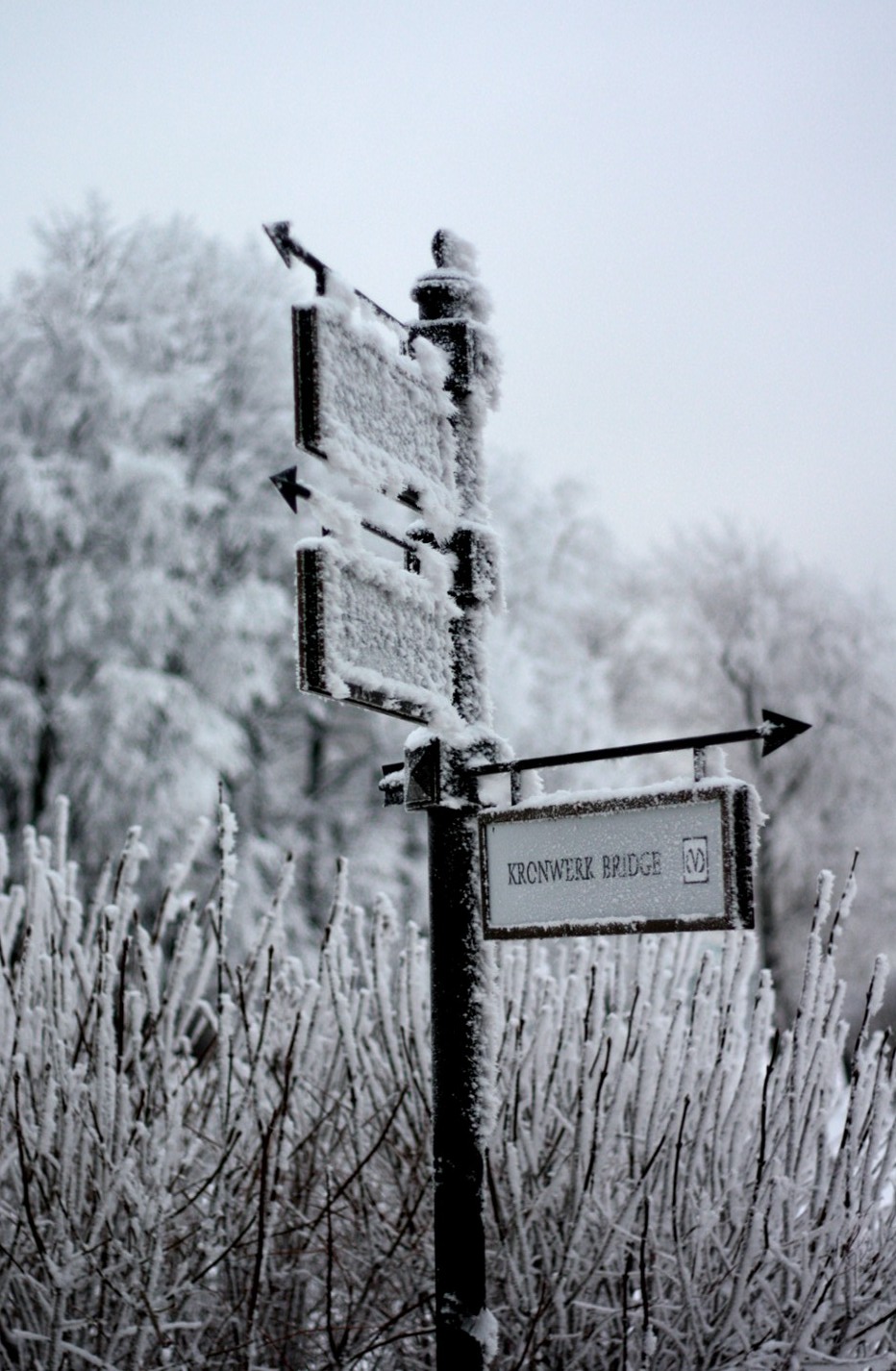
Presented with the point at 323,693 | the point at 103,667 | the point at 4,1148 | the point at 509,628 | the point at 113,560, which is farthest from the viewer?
the point at 509,628

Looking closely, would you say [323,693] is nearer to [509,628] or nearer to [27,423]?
[27,423]

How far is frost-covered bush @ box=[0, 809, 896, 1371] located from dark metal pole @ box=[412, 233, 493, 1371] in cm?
12

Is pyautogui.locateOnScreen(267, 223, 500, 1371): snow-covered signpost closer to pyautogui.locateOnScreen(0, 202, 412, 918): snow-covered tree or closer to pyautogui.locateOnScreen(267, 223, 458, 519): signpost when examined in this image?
pyautogui.locateOnScreen(267, 223, 458, 519): signpost

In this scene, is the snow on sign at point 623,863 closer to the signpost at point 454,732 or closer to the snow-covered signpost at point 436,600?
the signpost at point 454,732

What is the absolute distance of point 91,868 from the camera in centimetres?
1259

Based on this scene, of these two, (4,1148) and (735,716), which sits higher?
(735,716)

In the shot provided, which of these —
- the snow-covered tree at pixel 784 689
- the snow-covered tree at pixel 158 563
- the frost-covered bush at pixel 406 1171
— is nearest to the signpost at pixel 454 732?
the frost-covered bush at pixel 406 1171

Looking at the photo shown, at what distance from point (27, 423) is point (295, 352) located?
480 inches

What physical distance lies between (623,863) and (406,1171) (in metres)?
1.49

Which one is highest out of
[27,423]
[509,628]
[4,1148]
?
[27,423]

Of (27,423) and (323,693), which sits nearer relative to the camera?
(323,693)

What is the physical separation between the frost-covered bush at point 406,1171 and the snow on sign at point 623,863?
0.29 m

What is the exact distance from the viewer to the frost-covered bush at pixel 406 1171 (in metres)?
2.85

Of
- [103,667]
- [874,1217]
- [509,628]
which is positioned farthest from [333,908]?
[509,628]
